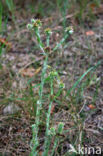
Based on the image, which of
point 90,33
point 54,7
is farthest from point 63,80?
point 54,7

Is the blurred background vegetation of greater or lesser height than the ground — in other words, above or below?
above

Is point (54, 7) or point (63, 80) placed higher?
point (54, 7)

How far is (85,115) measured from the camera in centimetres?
151

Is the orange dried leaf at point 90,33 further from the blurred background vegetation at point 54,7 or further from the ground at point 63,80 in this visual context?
the blurred background vegetation at point 54,7

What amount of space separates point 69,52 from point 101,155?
1.17 meters

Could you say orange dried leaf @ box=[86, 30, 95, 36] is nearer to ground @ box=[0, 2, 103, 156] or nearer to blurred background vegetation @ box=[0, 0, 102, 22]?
ground @ box=[0, 2, 103, 156]

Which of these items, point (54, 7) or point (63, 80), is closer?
point (63, 80)

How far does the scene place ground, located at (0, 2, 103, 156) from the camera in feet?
4.51

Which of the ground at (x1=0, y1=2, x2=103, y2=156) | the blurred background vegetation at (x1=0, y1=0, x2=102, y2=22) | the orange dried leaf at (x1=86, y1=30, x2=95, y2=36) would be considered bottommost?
the ground at (x1=0, y1=2, x2=103, y2=156)

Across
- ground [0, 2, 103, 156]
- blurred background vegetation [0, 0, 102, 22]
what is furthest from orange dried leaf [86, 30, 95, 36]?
blurred background vegetation [0, 0, 102, 22]

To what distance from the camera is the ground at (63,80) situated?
1375mm

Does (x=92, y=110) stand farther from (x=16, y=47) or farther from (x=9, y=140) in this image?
(x=16, y=47)

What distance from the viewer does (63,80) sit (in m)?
1.82

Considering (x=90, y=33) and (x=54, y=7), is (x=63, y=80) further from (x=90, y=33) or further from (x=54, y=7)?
(x=54, y=7)
